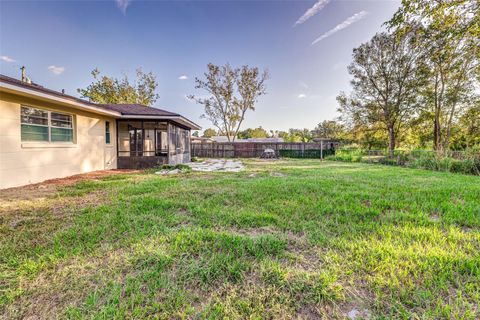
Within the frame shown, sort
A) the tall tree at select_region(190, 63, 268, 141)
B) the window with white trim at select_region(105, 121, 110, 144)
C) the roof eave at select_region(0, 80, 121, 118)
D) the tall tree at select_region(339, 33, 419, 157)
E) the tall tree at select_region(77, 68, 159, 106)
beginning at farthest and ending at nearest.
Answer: the tall tree at select_region(190, 63, 268, 141) → the tall tree at select_region(77, 68, 159, 106) → the tall tree at select_region(339, 33, 419, 157) → the window with white trim at select_region(105, 121, 110, 144) → the roof eave at select_region(0, 80, 121, 118)

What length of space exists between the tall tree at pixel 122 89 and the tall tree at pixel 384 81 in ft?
70.0

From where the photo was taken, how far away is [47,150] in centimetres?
604

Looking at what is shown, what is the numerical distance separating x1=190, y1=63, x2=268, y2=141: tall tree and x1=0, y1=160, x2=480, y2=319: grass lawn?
22.5m

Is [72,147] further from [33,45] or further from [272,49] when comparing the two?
[272,49]

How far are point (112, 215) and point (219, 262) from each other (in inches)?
84.1

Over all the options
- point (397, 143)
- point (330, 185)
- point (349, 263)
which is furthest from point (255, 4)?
point (397, 143)

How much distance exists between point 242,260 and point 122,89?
1054 inches

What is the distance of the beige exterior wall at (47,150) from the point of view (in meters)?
4.94

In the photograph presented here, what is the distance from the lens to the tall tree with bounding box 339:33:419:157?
49.6 ft

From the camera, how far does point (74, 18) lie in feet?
27.5

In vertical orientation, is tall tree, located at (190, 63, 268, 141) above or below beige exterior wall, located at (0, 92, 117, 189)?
above

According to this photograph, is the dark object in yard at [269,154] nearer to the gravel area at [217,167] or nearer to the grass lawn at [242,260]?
the gravel area at [217,167]

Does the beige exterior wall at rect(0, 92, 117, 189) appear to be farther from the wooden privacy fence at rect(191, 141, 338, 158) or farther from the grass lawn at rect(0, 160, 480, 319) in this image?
the wooden privacy fence at rect(191, 141, 338, 158)

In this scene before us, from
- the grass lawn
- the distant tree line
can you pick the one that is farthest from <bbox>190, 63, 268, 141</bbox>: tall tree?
the grass lawn
